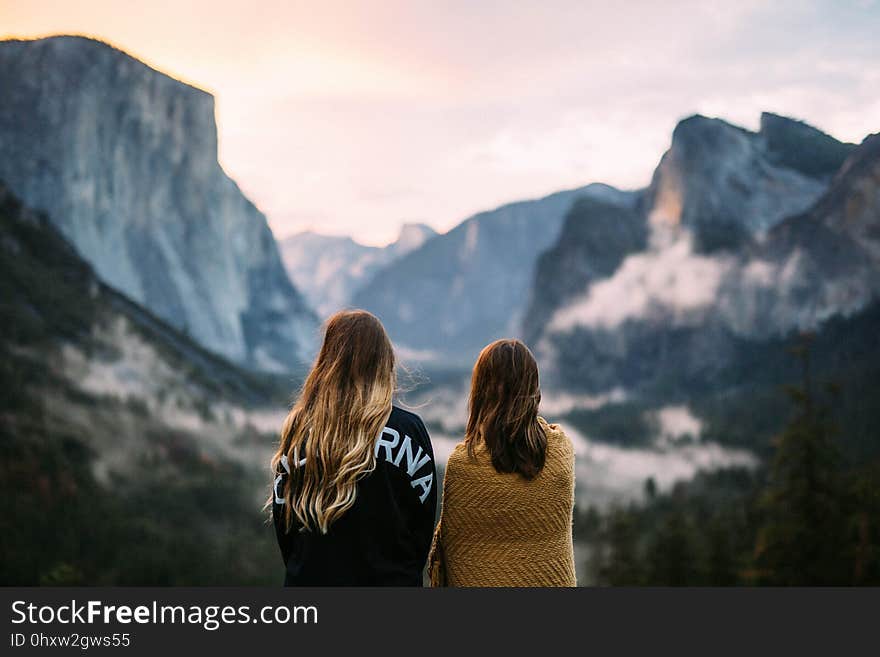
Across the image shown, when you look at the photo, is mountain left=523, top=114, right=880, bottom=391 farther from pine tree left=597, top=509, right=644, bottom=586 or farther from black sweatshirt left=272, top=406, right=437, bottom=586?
black sweatshirt left=272, top=406, right=437, bottom=586

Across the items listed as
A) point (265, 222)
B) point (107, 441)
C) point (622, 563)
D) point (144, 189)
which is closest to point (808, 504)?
point (622, 563)

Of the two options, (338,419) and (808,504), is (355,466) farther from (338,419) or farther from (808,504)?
(808,504)

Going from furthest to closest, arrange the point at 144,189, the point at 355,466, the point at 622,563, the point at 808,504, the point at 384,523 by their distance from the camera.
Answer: the point at 144,189, the point at 622,563, the point at 808,504, the point at 384,523, the point at 355,466

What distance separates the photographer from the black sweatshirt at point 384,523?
4137 millimetres

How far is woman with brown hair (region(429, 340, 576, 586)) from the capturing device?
4.41 m

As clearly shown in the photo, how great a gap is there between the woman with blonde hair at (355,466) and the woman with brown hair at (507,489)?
376 millimetres

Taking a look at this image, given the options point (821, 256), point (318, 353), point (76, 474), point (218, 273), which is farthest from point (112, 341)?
point (821, 256)

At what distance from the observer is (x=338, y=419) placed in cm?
407

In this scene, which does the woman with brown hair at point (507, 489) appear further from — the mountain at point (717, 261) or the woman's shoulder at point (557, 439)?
the mountain at point (717, 261)

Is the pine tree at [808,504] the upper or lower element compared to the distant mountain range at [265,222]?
lower

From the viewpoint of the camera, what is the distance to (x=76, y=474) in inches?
1642

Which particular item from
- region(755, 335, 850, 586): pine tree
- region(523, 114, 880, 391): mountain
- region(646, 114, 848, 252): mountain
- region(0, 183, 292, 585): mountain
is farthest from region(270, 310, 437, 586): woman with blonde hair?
region(646, 114, 848, 252): mountain

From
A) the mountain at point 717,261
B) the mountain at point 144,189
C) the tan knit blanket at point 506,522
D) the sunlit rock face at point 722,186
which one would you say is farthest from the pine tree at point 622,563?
the sunlit rock face at point 722,186

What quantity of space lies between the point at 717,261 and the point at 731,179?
17.6m
